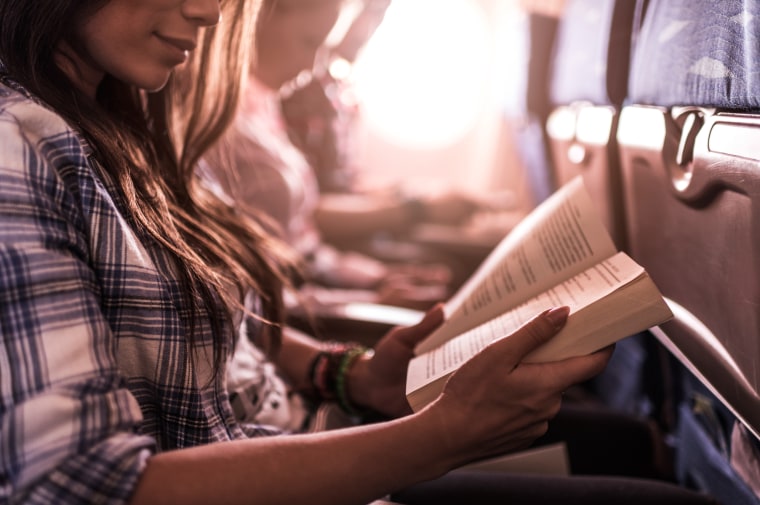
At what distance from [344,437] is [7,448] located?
9.6 inches

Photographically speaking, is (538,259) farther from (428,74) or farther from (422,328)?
(428,74)

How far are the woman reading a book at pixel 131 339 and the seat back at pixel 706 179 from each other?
0.50ft

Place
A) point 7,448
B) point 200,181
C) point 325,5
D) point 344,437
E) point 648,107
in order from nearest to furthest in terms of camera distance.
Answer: point 7,448
point 344,437
point 648,107
point 200,181
point 325,5

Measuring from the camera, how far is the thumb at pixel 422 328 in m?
0.85

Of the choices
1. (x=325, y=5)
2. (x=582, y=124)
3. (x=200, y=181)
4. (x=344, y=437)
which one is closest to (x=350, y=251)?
(x=325, y=5)

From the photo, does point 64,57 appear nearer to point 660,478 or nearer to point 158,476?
point 158,476

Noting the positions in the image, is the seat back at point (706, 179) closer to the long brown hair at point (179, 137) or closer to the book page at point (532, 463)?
the book page at point (532, 463)

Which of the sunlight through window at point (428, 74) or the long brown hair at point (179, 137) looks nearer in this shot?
the long brown hair at point (179, 137)

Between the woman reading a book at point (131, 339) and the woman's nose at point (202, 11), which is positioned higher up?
the woman's nose at point (202, 11)

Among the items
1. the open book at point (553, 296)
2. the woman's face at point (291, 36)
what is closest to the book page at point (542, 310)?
the open book at point (553, 296)

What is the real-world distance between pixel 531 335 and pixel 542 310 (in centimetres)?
8

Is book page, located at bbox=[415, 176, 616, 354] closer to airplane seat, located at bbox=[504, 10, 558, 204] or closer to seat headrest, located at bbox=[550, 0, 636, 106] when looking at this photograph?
seat headrest, located at bbox=[550, 0, 636, 106]

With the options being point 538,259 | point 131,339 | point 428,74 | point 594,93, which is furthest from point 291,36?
point 428,74

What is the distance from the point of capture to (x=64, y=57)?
695 millimetres
